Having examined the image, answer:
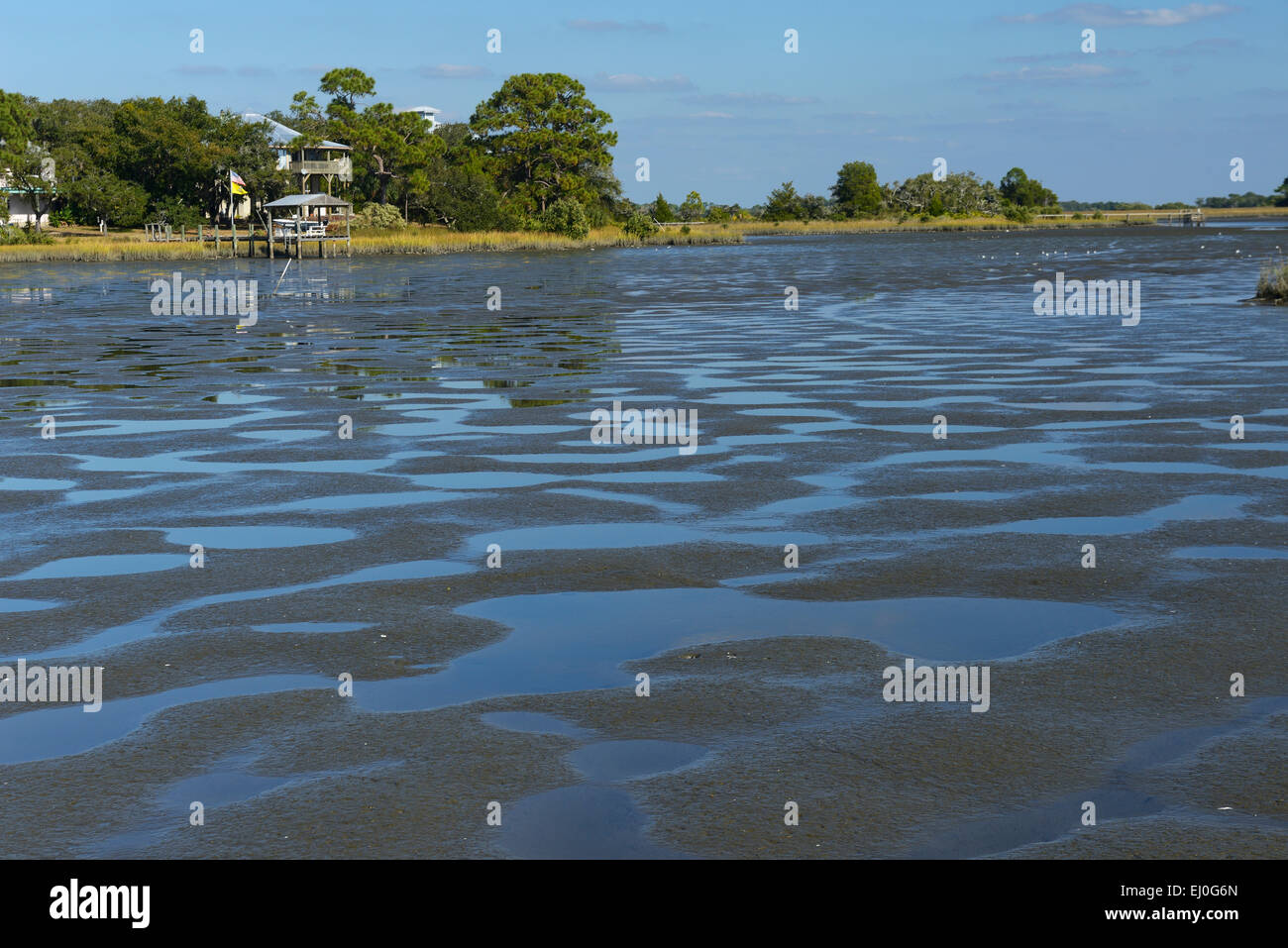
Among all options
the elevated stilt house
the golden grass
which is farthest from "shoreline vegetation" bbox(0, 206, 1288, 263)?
the elevated stilt house

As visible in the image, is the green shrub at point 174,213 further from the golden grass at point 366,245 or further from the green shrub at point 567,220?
the green shrub at point 567,220

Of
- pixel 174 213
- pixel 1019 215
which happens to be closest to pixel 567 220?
pixel 174 213

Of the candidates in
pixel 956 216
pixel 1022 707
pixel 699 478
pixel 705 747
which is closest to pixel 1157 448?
pixel 699 478

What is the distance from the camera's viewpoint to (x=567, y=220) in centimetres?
10594

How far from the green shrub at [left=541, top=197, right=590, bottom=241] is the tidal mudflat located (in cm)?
8660

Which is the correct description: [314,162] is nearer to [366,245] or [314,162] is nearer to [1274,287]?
[366,245]

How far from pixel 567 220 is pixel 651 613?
99886 mm

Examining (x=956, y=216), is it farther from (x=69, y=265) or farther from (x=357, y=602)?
(x=357, y=602)

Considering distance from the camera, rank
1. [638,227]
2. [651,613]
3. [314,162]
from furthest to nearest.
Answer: [638,227] → [314,162] → [651,613]

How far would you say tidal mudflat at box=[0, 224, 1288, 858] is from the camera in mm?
5355

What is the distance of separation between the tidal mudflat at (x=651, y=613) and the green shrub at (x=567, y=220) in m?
86.6

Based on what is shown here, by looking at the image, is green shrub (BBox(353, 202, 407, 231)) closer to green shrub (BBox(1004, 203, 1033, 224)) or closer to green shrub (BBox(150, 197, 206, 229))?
green shrub (BBox(150, 197, 206, 229))

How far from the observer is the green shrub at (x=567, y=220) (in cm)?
10525
